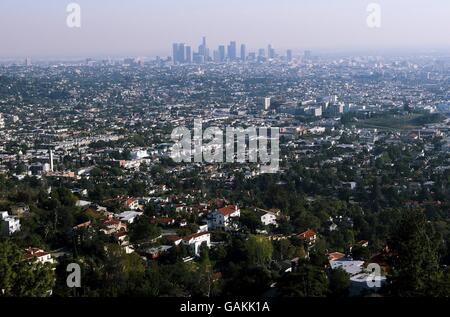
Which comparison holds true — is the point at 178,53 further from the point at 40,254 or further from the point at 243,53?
the point at 40,254

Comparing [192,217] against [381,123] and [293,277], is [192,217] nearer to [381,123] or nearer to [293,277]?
[293,277]

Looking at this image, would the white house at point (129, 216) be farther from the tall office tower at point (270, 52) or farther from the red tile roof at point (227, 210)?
the tall office tower at point (270, 52)

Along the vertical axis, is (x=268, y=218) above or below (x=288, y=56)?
below

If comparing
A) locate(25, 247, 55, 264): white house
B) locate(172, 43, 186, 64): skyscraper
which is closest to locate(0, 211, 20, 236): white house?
locate(25, 247, 55, 264): white house

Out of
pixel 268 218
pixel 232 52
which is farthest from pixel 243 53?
pixel 268 218

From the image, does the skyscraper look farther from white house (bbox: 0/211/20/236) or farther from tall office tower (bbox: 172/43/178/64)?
white house (bbox: 0/211/20/236)

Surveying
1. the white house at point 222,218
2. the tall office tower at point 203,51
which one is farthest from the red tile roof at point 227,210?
the tall office tower at point 203,51
